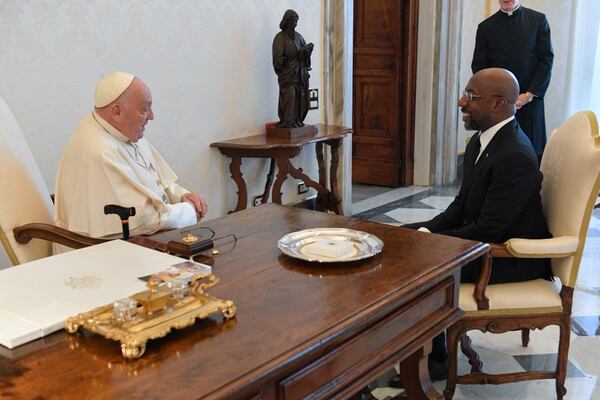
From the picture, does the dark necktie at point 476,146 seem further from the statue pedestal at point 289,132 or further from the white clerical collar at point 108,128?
the statue pedestal at point 289,132

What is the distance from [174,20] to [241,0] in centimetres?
55

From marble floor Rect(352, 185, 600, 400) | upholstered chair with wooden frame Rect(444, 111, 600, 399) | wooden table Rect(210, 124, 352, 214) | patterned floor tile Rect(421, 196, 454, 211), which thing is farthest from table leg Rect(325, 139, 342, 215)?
upholstered chair with wooden frame Rect(444, 111, 600, 399)

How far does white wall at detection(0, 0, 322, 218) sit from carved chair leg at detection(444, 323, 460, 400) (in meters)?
1.95

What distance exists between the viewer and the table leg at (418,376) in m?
1.88

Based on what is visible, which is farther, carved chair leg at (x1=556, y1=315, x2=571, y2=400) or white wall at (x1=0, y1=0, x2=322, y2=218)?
white wall at (x1=0, y1=0, x2=322, y2=218)

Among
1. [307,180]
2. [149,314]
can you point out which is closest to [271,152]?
[307,180]

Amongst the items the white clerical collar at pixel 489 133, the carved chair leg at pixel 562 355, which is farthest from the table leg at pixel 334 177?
the carved chair leg at pixel 562 355

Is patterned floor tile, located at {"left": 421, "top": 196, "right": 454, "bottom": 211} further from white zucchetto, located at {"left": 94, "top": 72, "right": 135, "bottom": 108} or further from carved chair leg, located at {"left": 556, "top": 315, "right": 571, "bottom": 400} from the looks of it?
white zucchetto, located at {"left": 94, "top": 72, "right": 135, "bottom": 108}

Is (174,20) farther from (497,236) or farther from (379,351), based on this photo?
(379,351)

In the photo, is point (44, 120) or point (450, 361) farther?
point (44, 120)

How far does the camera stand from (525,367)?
2740 millimetres

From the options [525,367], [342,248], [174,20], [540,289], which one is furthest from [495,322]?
[174,20]

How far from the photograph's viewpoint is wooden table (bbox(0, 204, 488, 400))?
1.12 metres

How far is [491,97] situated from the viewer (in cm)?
248
